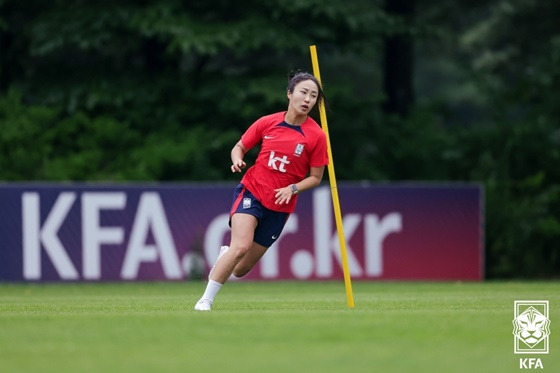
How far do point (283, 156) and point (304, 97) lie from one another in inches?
22.9

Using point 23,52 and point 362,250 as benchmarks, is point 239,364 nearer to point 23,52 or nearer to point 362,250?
point 362,250

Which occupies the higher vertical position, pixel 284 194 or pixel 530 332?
pixel 284 194

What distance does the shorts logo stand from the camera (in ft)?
30.4

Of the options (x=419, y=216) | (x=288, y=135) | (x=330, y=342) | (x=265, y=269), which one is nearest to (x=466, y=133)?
(x=419, y=216)

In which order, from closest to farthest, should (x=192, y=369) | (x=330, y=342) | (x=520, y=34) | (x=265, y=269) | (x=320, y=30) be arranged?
1. (x=192, y=369)
2. (x=330, y=342)
3. (x=265, y=269)
4. (x=320, y=30)
5. (x=520, y=34)

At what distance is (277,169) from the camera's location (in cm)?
1245

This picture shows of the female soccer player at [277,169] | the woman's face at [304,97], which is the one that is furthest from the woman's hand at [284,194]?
the woman's face at [304,97]

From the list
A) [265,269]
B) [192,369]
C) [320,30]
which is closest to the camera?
[192,369]

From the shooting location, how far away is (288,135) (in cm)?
1242

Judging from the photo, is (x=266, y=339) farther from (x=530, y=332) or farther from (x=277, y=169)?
(x=277, y=169)

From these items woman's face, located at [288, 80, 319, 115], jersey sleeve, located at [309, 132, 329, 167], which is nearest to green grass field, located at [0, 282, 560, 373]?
jersey sleeve, located at [309, 132, 329, 167]

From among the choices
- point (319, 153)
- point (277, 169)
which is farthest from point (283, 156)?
point (319, 153)

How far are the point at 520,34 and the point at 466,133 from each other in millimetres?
9818

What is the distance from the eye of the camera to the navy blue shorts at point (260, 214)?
12438 mm
